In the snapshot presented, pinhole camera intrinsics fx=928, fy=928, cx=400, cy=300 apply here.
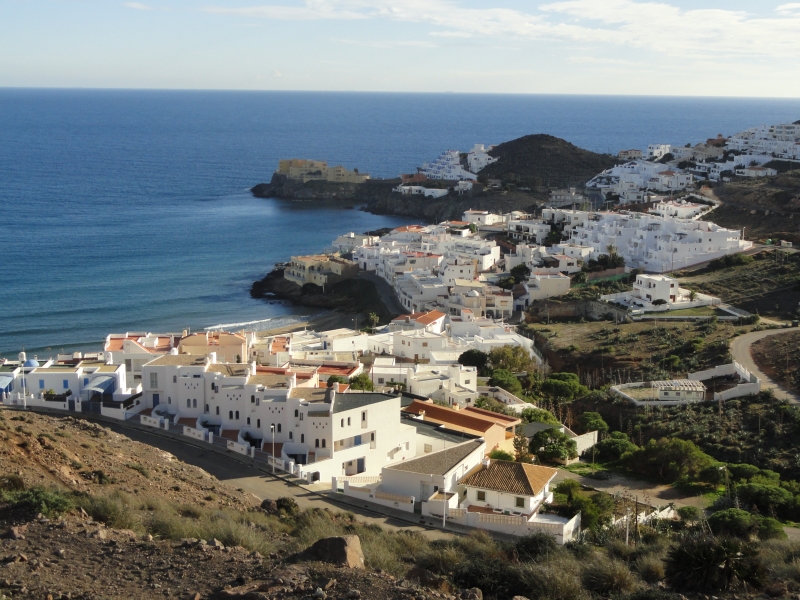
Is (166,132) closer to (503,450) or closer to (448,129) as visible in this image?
(448,129)

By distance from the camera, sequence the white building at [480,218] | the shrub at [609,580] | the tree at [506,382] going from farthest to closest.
Answer: the white building at [480,218]
the tree at [506,382]
the shrub at [609,580]

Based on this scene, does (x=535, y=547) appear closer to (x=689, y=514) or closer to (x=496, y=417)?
(x=689, y=514)

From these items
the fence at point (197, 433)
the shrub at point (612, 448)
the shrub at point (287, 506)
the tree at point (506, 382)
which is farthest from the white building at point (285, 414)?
the tree at point (506, 382)

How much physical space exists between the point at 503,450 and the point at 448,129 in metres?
173

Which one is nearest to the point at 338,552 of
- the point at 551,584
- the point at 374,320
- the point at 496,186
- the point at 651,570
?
the point at 551,584

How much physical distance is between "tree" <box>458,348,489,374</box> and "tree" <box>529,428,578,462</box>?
A: 30.8 ft

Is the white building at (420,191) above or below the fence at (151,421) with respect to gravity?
above

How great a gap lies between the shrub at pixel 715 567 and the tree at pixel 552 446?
10927 mm

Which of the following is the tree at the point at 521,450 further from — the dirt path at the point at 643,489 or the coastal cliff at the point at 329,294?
A: the coastal cliff at the point at 329,294

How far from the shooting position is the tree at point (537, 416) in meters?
27.2

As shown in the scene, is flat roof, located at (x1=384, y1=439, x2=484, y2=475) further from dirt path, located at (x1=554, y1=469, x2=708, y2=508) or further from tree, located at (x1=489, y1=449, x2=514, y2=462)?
dirt path, located at (x1=554, y1=469, x2=708, y2=508)

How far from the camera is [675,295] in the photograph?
41.2 meters

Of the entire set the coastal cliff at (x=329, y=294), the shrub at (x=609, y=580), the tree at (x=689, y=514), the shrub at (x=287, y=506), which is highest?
the shrub at (x=609, y=580)

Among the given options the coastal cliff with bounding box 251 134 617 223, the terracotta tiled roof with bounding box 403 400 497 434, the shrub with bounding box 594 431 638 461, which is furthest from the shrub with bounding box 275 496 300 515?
the coastal cliff with bounding box 251 134 617 223
